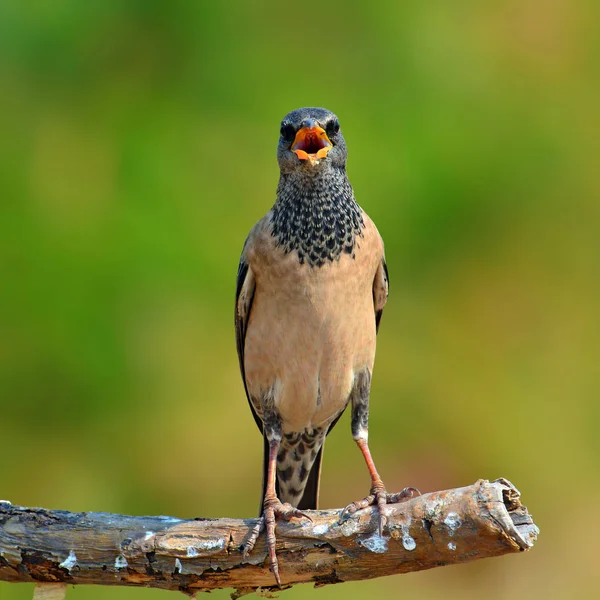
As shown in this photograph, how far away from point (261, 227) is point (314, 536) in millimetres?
1673

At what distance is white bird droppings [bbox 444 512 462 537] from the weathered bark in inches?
5.4

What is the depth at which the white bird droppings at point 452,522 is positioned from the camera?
3.90 meters

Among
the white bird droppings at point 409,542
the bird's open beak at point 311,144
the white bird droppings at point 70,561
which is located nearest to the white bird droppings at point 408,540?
the white bird droppings at point 409,542

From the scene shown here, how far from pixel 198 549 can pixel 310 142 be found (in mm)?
2033

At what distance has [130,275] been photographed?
333 inches

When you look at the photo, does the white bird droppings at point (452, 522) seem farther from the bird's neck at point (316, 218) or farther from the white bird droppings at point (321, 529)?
the bird's neck at point (316, 218)

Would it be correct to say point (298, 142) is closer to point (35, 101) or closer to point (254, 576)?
point (254, 576)

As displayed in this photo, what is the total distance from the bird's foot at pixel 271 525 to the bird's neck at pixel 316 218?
4.00 ft

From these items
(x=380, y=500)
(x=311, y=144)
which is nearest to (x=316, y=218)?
(x=311, y=144)

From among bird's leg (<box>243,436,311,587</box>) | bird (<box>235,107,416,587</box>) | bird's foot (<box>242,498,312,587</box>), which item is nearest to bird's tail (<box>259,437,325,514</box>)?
bird (<box>235,107,416,587</box>)

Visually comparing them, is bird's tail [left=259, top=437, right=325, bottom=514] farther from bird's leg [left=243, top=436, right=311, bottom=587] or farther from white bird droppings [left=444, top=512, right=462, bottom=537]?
white bird droppings [left=444, top=512, right=462, bottom=537]

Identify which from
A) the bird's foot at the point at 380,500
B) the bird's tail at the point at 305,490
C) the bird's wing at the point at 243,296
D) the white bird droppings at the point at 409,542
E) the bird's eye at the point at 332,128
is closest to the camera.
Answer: the white bird droppings at the point at 409,542

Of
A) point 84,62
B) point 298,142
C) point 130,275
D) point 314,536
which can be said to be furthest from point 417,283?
point 314,536

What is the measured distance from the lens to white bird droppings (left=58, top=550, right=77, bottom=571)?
14.0 feet
